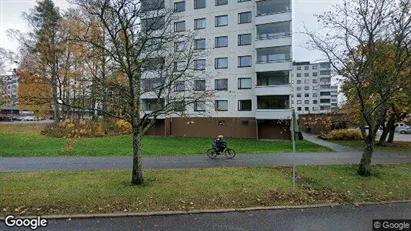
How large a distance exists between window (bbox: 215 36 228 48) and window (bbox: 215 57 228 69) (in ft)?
5.29

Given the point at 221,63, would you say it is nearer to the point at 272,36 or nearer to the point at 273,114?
the point at 272,36

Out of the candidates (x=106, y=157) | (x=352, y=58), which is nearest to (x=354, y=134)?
(x=352, y=58)

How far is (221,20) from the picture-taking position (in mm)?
33906

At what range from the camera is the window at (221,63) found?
33688 millimetres

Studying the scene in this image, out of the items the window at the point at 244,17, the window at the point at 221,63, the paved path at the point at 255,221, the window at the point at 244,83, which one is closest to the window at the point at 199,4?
the window at the point at 244,17

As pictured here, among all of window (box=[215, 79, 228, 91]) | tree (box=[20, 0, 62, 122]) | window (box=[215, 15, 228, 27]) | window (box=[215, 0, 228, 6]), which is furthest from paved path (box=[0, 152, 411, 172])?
window (box=[215, 0, 228, 6])

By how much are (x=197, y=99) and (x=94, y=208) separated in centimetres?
426

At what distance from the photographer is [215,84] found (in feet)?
112

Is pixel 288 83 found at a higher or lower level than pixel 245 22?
lower

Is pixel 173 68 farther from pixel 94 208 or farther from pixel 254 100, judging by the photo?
pixel 254 100

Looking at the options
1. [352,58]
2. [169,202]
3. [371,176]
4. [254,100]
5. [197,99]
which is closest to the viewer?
[169,202]

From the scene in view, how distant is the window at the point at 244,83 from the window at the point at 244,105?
1.60 meters

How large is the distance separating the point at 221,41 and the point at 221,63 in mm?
2600

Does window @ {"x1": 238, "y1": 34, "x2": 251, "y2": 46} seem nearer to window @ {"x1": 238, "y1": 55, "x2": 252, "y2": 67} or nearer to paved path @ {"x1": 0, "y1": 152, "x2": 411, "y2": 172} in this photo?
window @ {"x1": 238, "y1": 55, "x2": 252, "y2": 67}
